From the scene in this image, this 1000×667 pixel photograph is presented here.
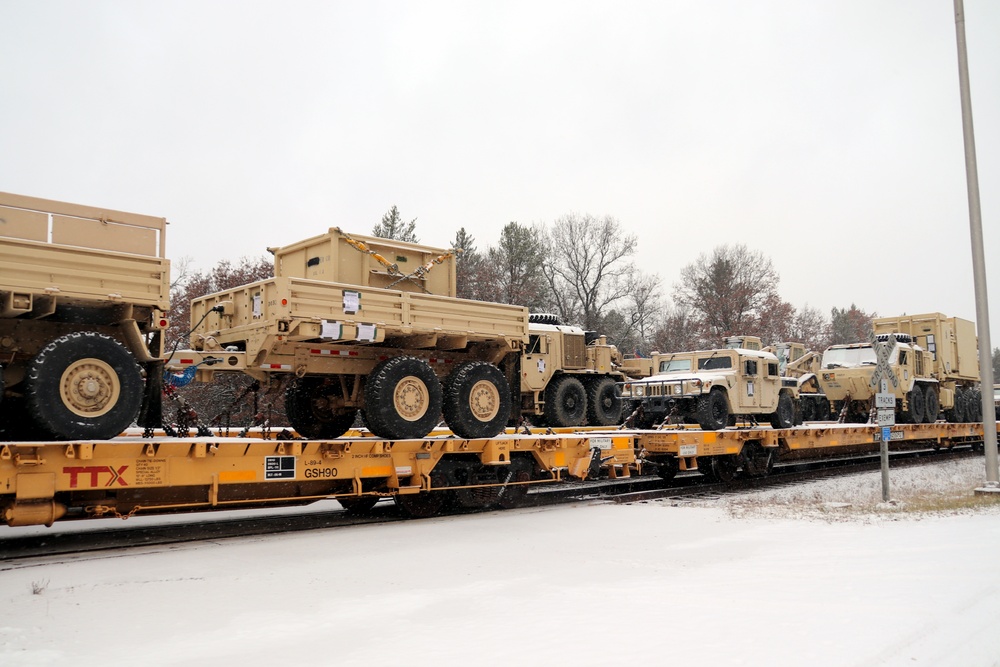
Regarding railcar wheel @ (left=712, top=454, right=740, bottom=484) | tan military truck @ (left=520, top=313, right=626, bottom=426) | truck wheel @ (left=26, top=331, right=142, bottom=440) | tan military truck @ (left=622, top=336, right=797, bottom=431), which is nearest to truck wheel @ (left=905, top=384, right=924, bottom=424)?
tan military truck @ (left=622, top=336, right=797, bottom=431)

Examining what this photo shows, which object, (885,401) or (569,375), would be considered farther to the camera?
(569,375)

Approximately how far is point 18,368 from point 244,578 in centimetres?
351

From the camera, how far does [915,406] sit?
2219 centimetres

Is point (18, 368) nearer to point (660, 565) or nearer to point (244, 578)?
→ point (244, 578)

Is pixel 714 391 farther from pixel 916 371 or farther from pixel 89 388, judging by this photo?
pixel 89 388

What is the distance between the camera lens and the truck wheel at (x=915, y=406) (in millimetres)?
21984

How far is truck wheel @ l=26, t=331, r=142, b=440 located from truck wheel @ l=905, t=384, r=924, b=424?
20.2m

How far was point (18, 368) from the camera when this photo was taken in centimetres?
837

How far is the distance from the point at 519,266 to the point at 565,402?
2428cm

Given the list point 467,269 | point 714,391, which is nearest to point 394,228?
point 467,269

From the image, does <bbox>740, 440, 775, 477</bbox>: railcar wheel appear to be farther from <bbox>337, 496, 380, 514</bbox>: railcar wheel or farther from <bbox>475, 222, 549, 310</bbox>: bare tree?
<bbox>475, 222, 549, 310</bbox>: bare tree

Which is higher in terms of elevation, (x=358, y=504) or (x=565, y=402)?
(x=565, y=402)

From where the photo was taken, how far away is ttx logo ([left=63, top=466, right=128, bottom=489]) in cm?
765

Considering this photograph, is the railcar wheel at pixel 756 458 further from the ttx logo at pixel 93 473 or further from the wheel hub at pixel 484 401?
the ttx logo at pixel 93 473
